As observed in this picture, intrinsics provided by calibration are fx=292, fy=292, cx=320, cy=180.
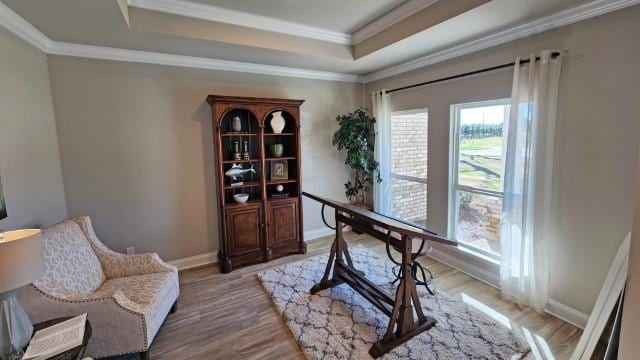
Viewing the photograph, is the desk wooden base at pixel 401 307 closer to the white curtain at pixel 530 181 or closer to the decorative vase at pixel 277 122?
the white curtain at pixel 530 181

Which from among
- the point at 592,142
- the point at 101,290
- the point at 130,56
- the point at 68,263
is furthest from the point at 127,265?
the point at 592,142

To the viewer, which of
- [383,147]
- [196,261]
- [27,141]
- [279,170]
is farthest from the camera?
[383,147]

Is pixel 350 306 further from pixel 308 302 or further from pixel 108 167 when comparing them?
pixel 108 167

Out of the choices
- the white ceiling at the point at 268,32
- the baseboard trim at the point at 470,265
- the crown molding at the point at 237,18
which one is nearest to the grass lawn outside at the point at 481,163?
the baseboard trim at the point at 470,265

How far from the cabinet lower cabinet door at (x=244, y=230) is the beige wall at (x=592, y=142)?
3.03 metres

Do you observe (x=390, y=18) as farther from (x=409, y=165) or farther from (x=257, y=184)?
(x=257, y=184)

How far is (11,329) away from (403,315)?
7.57 feet

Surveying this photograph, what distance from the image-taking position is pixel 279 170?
4051 millimetres

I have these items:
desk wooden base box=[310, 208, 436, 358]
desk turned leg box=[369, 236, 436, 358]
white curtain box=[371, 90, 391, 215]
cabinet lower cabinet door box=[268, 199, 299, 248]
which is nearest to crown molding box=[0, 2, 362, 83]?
white curtain box=[371, 90, 391, 215]

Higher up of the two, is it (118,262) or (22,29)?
(22,29)

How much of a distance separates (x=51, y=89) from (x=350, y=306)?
3.56 metres

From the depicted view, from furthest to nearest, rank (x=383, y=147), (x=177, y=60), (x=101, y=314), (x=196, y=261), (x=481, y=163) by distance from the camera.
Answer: (x=383, y=147)
(x=196, y=261)
(x=177, y=60)
(x=481, y=163)
(x=101, y=314)

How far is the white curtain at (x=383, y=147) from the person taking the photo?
166 inches

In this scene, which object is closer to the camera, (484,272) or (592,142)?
(592,142)
